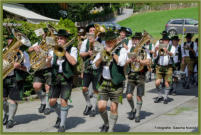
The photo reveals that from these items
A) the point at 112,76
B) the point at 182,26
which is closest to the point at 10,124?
the point at 112,76

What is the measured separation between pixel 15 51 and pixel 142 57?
293cm

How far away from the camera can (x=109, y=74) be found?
5.70 meters

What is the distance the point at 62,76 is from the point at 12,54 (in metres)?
1.23

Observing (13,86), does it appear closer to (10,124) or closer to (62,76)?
(10,124)

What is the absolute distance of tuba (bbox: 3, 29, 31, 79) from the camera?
639cm

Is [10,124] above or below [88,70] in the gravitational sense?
below

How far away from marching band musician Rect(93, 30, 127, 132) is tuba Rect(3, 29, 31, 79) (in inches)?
70.9

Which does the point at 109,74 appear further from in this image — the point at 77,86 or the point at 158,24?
the point at 158,24

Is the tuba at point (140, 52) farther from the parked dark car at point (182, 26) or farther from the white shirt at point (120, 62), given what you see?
the parked dark car at point (182, 26)

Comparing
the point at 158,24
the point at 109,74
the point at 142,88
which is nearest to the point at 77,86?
the point at 142,88

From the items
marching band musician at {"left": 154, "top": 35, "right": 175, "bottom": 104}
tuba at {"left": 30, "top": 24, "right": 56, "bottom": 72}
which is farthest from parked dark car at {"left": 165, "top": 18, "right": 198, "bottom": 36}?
tuba at {"left": 30, "top": 24, "right": 56, "bottom": 72}

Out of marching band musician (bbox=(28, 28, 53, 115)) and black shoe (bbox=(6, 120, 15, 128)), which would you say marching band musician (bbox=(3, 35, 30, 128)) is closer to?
black shoe (bbox=(6, 120, 15, 128))

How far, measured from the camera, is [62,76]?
6.16 m

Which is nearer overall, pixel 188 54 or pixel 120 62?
pixel 120 62
